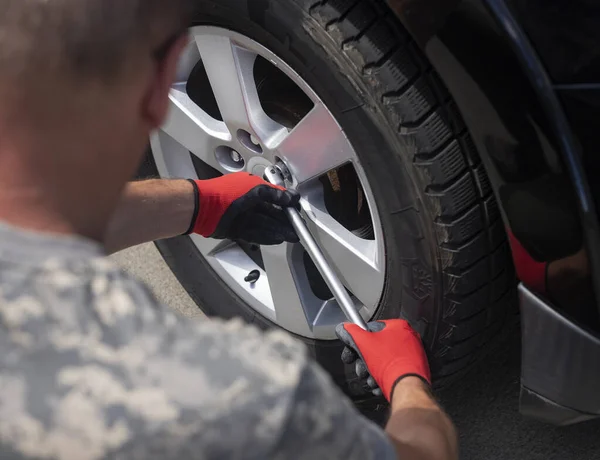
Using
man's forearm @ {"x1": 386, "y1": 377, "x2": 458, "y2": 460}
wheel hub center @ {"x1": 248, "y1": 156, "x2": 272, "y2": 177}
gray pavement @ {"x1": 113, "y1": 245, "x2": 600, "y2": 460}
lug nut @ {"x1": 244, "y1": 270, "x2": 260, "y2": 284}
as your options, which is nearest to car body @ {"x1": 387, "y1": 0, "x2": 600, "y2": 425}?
man's forearm @ {"x1": 386, "y1": 377, "x2": 458, "y2": 460}

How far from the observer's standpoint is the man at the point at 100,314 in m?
0.58

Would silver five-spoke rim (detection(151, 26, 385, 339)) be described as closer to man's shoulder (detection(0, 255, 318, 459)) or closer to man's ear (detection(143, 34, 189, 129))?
man's ear (detection(143, 34, 189, 129))

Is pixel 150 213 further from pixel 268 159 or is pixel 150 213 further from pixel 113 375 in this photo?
pixel 113 375

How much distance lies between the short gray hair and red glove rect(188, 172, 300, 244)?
935 millimetres

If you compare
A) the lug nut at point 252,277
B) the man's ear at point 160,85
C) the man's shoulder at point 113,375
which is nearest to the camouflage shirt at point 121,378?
the man's shoulder at point 113,375

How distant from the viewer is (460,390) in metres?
1.69

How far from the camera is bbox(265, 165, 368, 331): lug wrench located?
56.8 inches

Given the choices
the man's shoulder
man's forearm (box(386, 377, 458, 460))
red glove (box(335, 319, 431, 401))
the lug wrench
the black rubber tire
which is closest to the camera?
the man's shoulder

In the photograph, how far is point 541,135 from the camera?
99 cm

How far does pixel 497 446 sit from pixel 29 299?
4.23 feet

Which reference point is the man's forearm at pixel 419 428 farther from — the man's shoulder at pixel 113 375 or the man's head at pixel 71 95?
the man's head at pixel 71 95

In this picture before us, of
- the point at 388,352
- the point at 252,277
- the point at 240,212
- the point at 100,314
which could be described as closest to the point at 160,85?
the point at 100,314

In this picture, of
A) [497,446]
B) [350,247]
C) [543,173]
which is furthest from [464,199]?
[497,446]

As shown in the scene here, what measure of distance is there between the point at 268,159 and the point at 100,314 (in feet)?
3.22
